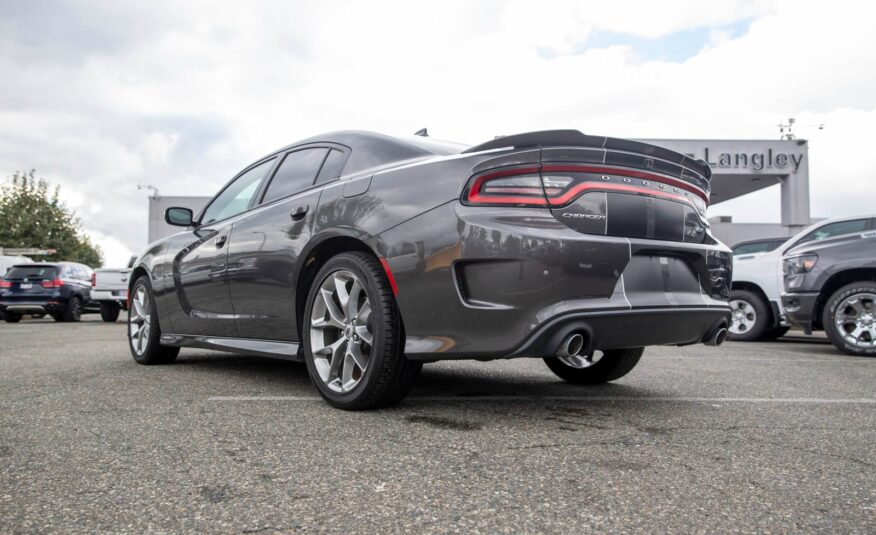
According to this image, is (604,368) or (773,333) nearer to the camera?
(604,368)

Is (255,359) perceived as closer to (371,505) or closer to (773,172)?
(371,505)

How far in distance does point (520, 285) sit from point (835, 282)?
243 inches

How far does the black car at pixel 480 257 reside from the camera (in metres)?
2.79

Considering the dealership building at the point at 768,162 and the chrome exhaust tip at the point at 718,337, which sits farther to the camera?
the dealership building at the point at 768,162

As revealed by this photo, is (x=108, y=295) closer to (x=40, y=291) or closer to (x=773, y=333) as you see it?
(x=40, y=291)

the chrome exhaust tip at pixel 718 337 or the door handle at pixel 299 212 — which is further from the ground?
the door handle at pixel 299 212

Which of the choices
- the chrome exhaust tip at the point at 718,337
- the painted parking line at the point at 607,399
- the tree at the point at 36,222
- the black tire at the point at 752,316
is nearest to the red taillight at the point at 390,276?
the painted parking line at the point at 607,399

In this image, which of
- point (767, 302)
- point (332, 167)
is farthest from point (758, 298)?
point (332, 167)

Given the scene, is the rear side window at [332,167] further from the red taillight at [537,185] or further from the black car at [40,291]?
the black car at [40,291]

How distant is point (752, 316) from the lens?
31.7 feet

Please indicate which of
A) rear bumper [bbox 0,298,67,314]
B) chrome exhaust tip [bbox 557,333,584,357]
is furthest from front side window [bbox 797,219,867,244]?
rear bumper [bbox 0,298,67,314]

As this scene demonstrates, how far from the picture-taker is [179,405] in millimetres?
3479

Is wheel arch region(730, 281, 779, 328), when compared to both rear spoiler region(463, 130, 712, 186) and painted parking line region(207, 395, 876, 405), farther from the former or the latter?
rear spoiler region(463, 130, 712, 186)

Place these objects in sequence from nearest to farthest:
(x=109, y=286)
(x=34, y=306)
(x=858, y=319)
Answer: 1. (x=858, y=319)
2. (x=34, y=306)
3. (x=109, y=286)
